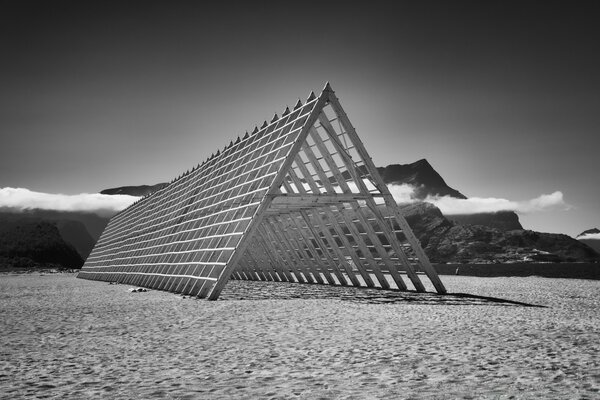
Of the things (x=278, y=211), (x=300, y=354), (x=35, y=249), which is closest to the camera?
(x=300, y=354)

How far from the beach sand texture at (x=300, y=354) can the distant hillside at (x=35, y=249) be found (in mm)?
69584

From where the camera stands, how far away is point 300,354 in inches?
250

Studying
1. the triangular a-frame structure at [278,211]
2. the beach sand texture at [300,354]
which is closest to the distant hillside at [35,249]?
the triangular a-frame structure at [278,211]

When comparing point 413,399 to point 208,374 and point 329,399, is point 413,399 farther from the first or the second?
point 208,374

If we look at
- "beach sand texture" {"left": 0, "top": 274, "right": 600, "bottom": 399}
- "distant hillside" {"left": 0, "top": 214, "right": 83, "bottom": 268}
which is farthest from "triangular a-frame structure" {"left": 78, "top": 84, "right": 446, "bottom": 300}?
"distant hillside" {"left": 0, "top": 214, "right": 83, "bottom": 268}

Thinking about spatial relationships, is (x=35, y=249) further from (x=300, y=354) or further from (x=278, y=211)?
(x=300, y=354)

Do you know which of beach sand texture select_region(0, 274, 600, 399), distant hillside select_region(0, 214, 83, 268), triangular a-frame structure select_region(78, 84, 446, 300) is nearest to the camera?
beach sand texture select_region(0, 274, 600, 399)

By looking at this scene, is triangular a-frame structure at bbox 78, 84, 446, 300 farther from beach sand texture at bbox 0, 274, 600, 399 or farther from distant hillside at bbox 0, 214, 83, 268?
distant hillside at bbox 0, 214, 83, 268

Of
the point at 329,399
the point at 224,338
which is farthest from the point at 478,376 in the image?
the point at 224,338

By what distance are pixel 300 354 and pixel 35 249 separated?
83.8m

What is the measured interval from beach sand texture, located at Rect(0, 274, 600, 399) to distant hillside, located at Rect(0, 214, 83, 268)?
2740 inches

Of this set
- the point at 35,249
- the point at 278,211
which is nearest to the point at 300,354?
the point at 278,211

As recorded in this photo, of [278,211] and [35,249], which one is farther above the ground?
[278,211]

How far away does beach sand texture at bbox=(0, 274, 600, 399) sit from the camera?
184 inches
